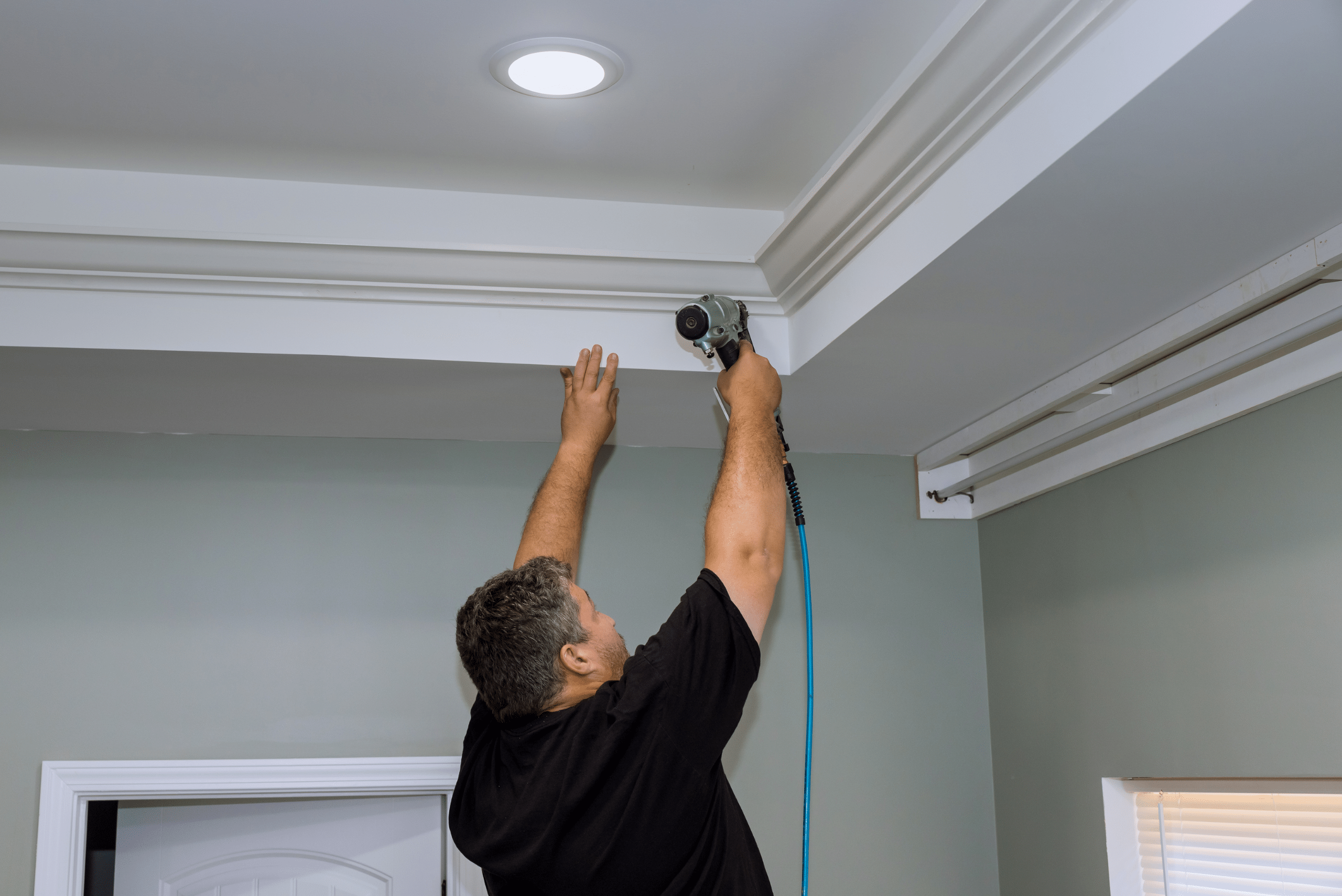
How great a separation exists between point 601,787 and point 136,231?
45.4 inches

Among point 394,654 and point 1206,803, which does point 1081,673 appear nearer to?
point 1206,803

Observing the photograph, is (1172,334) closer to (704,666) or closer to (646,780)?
(704,666)

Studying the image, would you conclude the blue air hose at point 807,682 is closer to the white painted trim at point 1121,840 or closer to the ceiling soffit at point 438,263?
the ceiling soffit at point 438,263

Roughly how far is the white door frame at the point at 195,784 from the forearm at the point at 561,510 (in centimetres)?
63

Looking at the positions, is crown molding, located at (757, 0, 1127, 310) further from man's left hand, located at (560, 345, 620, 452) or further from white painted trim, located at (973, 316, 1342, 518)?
white painted trim, located at (973, 316, 1342, 518)

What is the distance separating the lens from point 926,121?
4.58 feet

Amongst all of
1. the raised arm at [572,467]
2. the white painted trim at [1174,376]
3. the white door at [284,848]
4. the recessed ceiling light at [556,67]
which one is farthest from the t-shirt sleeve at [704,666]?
the white door at [284,848]

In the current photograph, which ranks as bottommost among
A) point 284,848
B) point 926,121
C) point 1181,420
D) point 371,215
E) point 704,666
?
point 284,848

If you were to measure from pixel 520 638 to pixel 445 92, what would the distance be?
841 millimetres

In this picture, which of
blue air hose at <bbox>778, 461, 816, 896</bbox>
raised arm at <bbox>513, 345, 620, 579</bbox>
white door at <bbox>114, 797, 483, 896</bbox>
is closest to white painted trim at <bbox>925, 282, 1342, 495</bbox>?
blue air hose at <bbox>778, 461, 816, 896</bbox>

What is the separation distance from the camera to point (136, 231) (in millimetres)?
1720

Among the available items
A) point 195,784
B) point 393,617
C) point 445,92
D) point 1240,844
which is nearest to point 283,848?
point 195,784

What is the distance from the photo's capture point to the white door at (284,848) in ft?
7.73

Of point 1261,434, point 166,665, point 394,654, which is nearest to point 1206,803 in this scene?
point 1261,434
